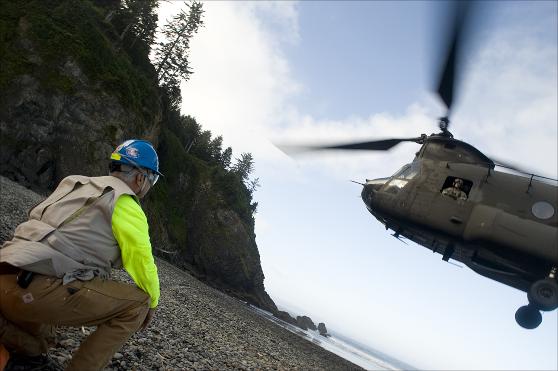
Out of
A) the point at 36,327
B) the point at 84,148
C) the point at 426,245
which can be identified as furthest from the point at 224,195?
the point at 36,327

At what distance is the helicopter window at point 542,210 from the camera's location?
10.3 m

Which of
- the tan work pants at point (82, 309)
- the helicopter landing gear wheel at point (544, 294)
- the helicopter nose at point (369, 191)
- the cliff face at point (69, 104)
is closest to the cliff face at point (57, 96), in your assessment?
the cliff face at point (69, 104)

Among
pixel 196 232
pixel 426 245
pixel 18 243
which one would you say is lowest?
pixel 18 243

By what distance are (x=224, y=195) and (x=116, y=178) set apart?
5878cm

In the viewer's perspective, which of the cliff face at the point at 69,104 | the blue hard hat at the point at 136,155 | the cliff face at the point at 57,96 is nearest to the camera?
the blue hard hat at the point at 136,155

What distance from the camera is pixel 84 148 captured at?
31594 mm

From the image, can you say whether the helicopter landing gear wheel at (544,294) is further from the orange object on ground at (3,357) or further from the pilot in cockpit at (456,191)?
the orange object on ground at (3,357)

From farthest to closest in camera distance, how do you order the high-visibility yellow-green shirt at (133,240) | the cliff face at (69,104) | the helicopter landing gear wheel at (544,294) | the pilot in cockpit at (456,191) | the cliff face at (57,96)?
the cliff face at (69,104)
the cliff face at (57,96)
the pilot in cockpit at (456,191)
the helicopter landing gear wheel at (544,294)
the high-visibility yellow-green shirt at (133,240)

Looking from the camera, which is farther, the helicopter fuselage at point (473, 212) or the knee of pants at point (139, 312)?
the helicopter fuselage at point (473, 212)

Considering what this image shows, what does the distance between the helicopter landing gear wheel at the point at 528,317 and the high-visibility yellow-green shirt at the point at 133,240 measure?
10847mm

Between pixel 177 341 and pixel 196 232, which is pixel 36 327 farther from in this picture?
pixel 196 232

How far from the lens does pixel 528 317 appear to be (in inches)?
407

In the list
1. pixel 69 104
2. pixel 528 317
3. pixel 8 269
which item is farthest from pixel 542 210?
pixel 69 104

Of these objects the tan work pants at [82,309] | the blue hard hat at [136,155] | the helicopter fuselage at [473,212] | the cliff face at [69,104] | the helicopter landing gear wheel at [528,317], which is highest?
the cliff face at [69,104]
